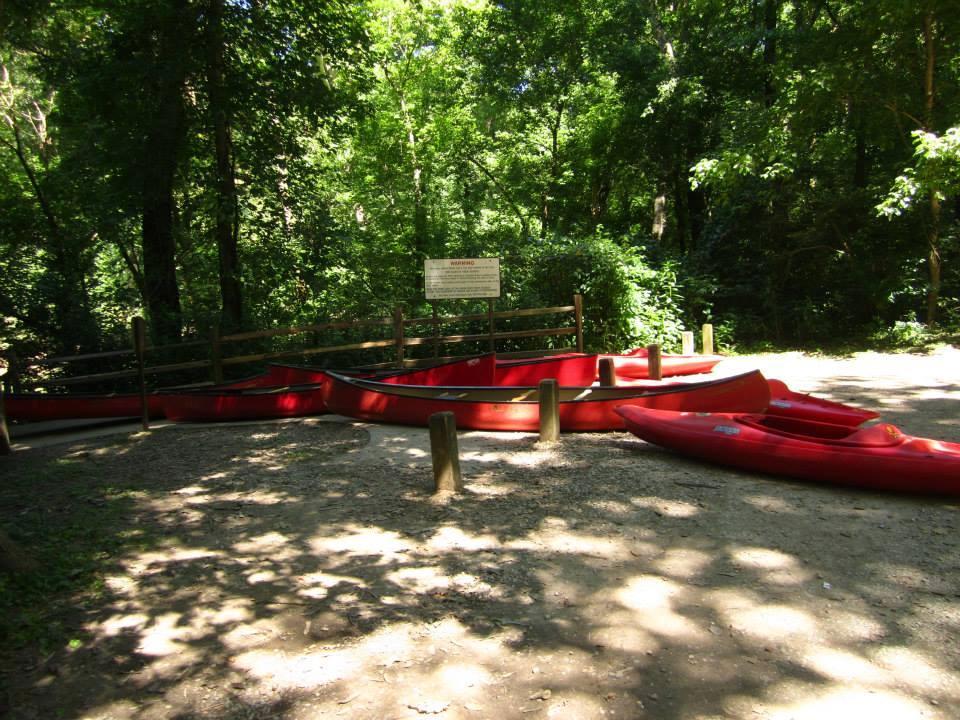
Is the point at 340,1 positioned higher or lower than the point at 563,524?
higher

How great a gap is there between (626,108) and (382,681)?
661 inches

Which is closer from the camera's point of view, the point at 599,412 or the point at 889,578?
the point at 889,578

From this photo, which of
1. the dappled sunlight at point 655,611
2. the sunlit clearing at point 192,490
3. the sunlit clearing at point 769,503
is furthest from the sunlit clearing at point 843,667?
the sunlit clearing at point 192,490

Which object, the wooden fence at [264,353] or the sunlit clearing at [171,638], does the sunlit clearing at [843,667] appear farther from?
the wooden fence at [264,353]

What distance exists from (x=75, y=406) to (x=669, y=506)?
891 cm

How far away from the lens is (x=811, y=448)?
508cm

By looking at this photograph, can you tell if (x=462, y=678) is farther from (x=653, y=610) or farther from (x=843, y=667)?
(x=843, y=667)

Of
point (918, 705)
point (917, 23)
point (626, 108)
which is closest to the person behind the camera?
point (918, 705)

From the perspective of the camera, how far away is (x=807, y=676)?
2670mm

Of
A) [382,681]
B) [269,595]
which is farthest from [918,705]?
[269,595]

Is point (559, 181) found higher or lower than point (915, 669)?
higher

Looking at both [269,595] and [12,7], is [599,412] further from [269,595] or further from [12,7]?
[12,7]

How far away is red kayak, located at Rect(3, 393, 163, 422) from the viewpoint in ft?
31.1

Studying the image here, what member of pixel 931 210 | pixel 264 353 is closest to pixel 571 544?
pixel 264 353
